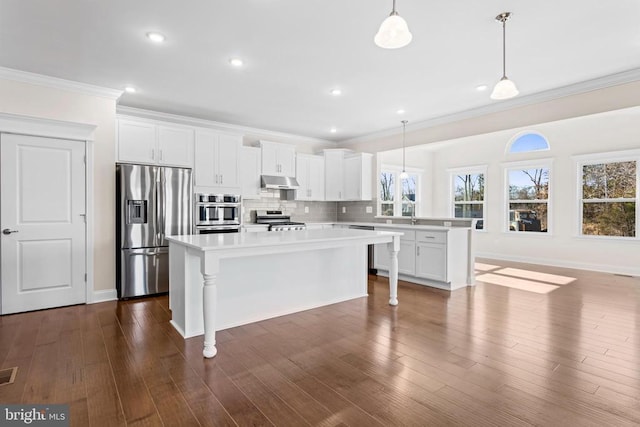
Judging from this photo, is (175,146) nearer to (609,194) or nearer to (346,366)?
(346,366)

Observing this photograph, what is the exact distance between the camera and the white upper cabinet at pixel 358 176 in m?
6.69

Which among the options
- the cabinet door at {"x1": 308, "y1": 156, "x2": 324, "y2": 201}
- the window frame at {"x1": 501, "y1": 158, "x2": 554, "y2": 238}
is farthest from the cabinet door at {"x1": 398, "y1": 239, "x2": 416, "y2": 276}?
the window frame at {"x1": 501, "y1": 158, "x2": 554, "y2": 238}

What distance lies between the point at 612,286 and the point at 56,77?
7791 millimetres

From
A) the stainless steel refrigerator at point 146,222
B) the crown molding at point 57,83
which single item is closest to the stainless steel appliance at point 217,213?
the stainless steel refrigerator at point 146,222

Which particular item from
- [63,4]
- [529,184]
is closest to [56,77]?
[63,4]

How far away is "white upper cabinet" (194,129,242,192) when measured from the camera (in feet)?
17.1

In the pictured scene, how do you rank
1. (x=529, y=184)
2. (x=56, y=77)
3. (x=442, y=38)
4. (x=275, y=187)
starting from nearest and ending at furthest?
(x=442, y=38) < (x=56, y=77) < (x=275, y=187) < (x=529, y=184)

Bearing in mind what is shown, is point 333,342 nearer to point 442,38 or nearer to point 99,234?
point 442,38

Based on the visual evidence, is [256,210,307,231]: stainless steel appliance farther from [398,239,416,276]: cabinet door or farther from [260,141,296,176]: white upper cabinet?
[398,239,416,276]: cabinet door

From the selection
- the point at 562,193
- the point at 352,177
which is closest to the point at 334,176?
the point at 352,177

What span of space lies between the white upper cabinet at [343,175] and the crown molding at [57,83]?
394 cm

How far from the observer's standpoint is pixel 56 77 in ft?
12.5

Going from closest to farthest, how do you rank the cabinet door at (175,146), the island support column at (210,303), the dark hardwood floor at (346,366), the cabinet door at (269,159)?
1. the dark hardwood floor at (346,366)
2. the island support column at (210,303)
3. the cabinet door at (175,146)
4. the cabinet door at (269,159)

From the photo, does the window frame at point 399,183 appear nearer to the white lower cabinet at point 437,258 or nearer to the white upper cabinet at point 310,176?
the white upper cabinet at point 310,176
